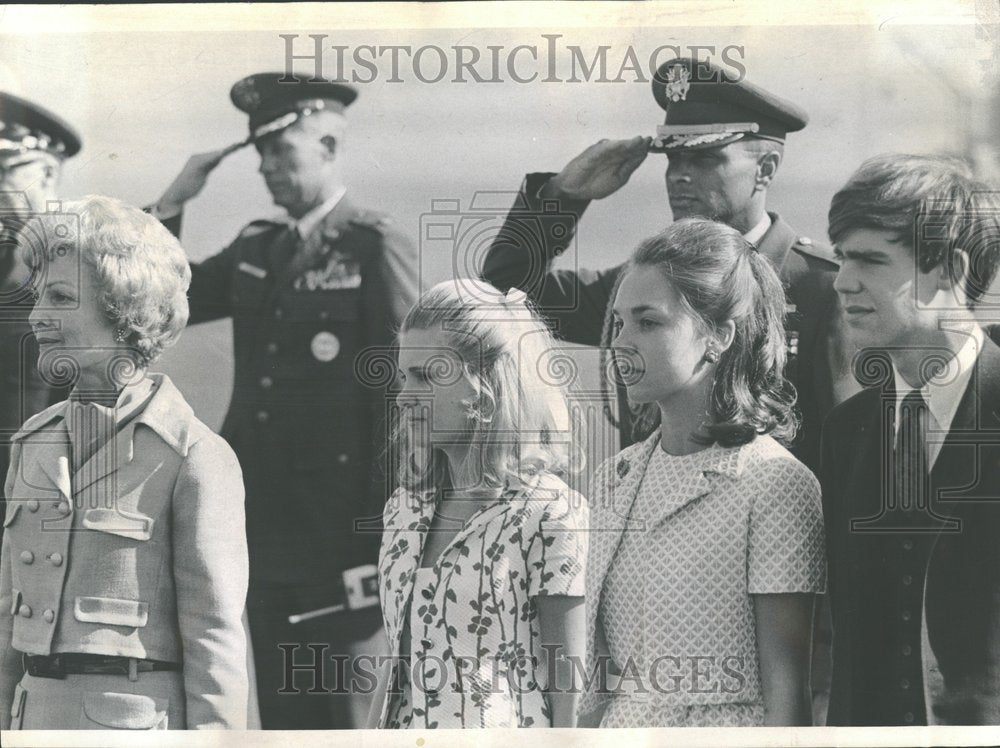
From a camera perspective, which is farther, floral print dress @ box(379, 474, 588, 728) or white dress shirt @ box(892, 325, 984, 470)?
white dress shirt @ box(892, 325, 984, 470)

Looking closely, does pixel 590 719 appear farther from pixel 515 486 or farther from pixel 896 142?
pixel 896 142

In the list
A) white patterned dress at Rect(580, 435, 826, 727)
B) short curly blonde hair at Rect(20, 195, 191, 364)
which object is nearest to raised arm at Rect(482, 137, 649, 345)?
white patterned dress at Rect(580, 435, 826, 727)

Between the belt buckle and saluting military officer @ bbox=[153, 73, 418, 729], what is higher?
saluting military officer @ bbox=[153, 73, 418, 729]

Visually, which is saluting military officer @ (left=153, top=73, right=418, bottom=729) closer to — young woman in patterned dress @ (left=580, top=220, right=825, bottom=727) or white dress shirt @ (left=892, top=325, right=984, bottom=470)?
young woman in patterned dress @ (left=580, top=220, right=825, bottom=727)

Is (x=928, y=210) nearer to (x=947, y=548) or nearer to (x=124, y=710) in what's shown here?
(x=947, y=548)

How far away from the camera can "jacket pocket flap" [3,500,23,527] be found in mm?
3014

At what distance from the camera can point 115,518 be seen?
9.73 ft

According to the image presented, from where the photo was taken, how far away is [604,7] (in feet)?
10.1

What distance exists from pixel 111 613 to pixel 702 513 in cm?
140

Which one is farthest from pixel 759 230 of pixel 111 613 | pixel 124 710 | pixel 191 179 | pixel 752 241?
pixel 124 710

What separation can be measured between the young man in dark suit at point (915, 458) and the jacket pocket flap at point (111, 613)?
162 cm

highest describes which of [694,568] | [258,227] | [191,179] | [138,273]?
[191,179]

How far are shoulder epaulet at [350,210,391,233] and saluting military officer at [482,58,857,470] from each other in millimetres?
267

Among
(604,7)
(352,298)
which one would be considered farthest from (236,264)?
(604,7)
